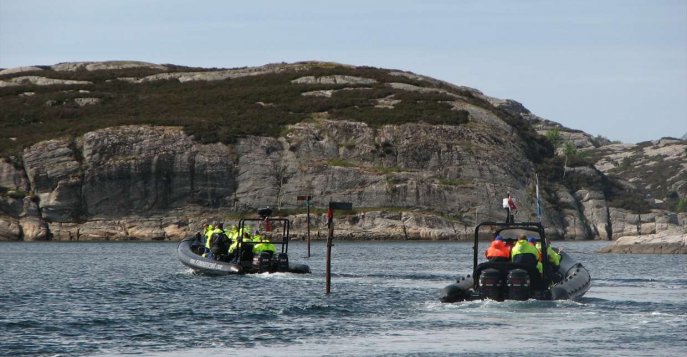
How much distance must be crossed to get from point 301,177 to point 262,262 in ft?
193

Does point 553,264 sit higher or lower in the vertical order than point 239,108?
lower

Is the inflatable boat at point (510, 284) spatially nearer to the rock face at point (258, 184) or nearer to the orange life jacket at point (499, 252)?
the orange life jacket at point (499, 252)

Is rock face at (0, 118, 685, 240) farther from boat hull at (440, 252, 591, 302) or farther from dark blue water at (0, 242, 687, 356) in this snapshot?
boat hull at (440, 252, 591, 302)

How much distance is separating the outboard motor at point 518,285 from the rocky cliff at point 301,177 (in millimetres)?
69044

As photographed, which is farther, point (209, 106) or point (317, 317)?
point (209, 106)

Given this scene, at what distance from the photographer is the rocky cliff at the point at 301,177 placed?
10288cm

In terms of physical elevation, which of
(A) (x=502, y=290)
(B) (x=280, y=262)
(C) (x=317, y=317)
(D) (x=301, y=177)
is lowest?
(C) (x=317, y=317)

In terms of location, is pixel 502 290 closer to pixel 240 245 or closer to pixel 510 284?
pixel 510 284

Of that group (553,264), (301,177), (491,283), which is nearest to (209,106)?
(301,177)

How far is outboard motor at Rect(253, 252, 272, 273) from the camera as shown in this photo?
4741 centimetres

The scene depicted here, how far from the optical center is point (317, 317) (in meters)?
32.2

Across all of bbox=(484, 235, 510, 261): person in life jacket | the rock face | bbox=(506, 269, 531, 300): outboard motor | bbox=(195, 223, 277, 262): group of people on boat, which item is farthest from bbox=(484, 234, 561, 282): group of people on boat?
the rock face

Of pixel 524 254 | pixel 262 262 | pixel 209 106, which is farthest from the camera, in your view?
pixel 209 106

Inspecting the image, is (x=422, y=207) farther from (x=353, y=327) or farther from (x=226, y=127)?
(x=353, y=327)
